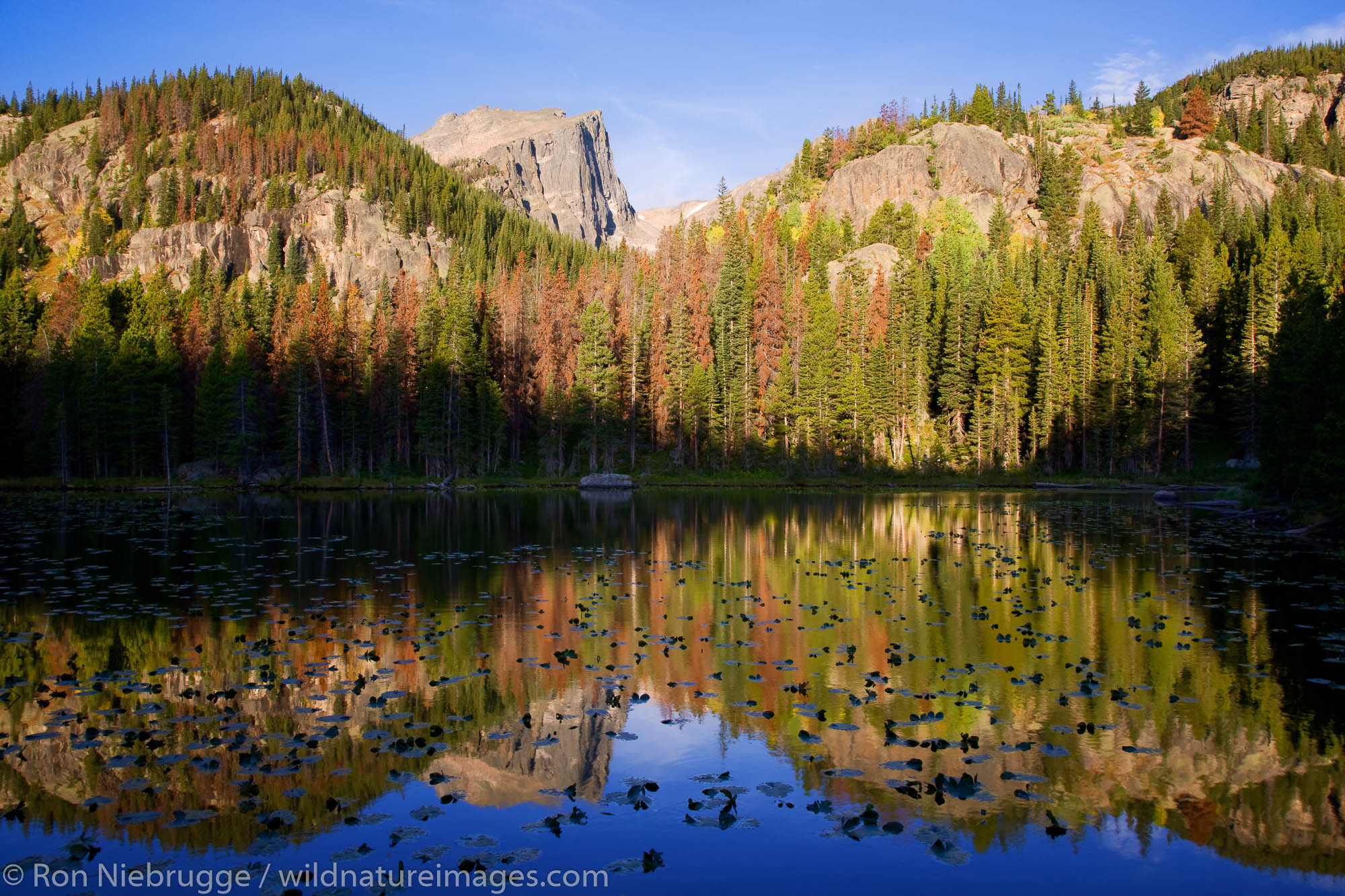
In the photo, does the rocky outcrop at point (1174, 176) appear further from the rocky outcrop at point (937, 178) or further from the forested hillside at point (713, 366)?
the forested hillside at point (713, 366)

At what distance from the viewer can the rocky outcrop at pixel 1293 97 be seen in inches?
6865

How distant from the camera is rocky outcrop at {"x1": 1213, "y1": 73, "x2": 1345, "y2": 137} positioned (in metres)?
174

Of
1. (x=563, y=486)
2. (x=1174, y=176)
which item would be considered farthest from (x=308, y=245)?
(x=1174, y=176)

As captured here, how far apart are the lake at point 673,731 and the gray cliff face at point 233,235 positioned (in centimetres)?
13240

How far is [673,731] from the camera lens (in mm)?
11133

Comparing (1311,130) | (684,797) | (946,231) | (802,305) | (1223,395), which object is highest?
(1311,130)

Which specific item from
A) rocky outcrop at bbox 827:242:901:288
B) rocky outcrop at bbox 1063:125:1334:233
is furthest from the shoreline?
rocky outcrop at bbox 1063:125:1334:233

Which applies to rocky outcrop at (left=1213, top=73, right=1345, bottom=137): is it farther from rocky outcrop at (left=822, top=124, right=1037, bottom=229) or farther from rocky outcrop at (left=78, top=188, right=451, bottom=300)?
rocky outcrop at (left=78, top=188, right=451, bottom=300)

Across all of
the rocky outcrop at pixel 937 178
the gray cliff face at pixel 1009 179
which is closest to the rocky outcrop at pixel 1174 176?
the gray cliff face at pixel 1009 179

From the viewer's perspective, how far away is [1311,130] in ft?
490

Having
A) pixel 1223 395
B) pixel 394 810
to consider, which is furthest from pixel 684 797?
pixel 1223 395

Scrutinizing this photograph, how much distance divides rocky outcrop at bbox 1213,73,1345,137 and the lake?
204 meters

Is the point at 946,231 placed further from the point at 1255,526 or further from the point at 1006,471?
the point at 1255,526

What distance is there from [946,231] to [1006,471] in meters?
55.5
